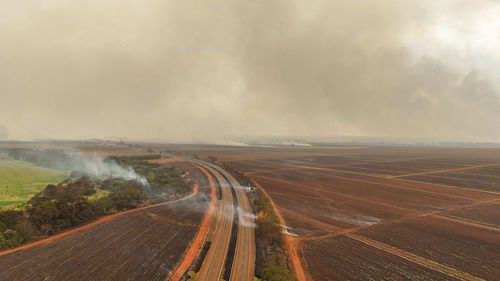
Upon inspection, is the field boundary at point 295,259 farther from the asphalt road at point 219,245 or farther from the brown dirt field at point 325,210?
the asphalt road at point 219,245

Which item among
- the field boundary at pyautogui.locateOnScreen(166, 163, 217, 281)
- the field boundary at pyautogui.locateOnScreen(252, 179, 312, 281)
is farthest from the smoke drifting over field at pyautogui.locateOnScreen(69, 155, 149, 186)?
the field boundary at pyautogui.locateOnScreen(252, 179, 312, 281)

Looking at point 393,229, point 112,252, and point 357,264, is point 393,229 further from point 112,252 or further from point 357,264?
point 112,252

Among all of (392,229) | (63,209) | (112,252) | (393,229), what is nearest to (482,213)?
(393,229)

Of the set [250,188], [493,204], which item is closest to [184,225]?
[250,188]

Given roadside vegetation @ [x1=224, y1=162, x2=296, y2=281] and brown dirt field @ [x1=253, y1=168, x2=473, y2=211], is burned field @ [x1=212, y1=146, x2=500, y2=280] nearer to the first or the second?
brown dirt field @ [x1=253, y1=168, x2=473, y2=211]

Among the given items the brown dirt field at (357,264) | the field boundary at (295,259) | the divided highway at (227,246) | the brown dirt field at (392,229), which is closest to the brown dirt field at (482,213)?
the brown dirt field at (392,229)
